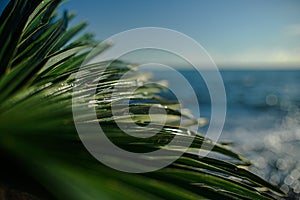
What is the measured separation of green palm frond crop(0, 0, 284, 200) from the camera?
932mm

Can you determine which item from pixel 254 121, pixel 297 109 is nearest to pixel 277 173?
pixel 254 121

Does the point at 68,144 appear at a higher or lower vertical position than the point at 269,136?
lower

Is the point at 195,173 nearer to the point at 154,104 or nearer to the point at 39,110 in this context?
the point at 154,104

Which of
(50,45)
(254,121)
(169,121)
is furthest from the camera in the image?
(254,121)

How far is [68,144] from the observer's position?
996 millimetres

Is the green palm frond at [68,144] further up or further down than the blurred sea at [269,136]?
further down

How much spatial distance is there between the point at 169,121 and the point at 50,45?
52cm

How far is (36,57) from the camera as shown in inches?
40.4

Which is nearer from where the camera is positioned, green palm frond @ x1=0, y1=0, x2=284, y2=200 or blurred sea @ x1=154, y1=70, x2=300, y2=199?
green palm frond @ x1=0, y1=0, x2=284, y2=200

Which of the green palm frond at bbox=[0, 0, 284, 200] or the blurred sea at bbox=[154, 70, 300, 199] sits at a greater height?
the blurred sea at bbox=[154, 70, 300, 199]

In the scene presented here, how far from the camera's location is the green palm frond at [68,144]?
3.06ft

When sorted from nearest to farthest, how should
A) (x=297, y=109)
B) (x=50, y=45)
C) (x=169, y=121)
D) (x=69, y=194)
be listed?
(x=69, y=194) < (x=50, y=45) < (x=169, y=121) < (x=297, y=109)

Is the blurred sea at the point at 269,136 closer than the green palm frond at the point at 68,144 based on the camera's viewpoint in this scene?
No

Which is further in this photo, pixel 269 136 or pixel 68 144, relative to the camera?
pixel 269 136
